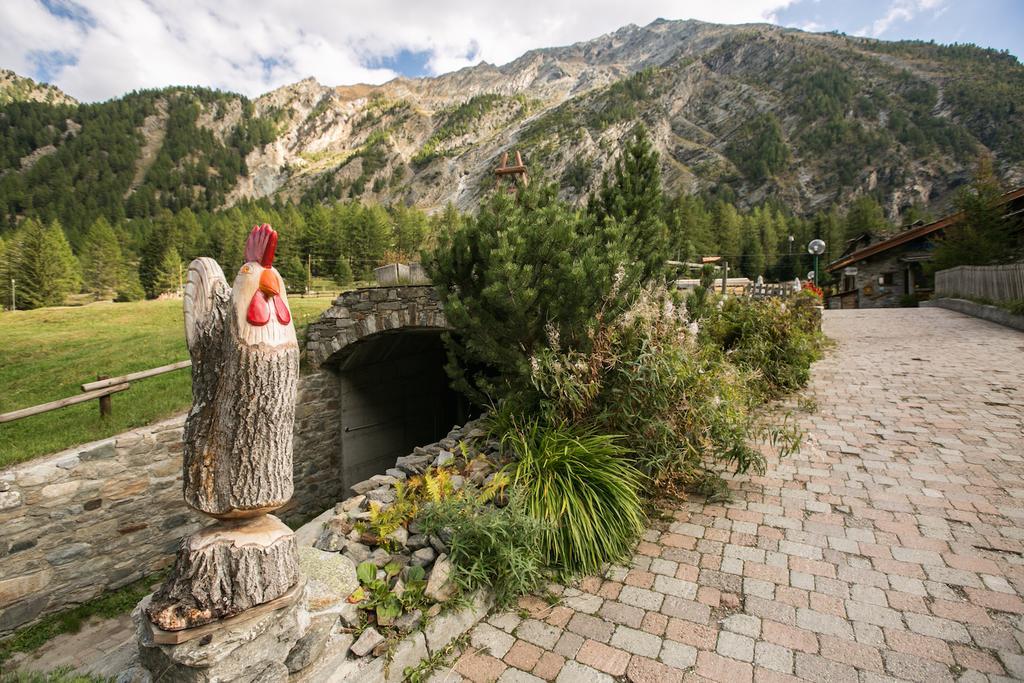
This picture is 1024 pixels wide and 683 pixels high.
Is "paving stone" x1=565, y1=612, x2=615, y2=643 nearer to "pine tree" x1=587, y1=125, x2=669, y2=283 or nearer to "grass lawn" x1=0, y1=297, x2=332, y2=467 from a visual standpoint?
"pine tree" x1=587, y1=125, x2=669, y2=283

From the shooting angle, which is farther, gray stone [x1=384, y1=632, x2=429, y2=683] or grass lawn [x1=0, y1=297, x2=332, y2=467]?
grass lawn [x1=0, y1=297, x2=332, y2=467]

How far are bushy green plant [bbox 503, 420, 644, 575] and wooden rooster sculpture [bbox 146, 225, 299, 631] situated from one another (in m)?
1.95

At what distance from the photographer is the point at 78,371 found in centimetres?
864

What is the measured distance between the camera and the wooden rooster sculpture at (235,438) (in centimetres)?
234

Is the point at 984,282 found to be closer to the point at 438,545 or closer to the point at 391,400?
the point at 391,400

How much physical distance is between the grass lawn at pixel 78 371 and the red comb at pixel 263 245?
6145 mm

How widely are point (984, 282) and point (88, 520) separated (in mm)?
24118

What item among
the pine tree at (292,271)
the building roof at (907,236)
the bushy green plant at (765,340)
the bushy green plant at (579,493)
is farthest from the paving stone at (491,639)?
the pine tree at (292,271)

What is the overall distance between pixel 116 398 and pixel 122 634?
12.6ft

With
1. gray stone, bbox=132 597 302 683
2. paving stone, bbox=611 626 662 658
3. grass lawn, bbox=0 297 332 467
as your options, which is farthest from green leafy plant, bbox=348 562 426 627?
grass lawn, bbox=0 297 332 467

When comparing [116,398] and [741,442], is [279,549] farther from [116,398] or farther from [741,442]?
[116,398]

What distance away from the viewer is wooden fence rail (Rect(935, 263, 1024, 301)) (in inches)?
526

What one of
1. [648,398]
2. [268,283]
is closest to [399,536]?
[268,283]

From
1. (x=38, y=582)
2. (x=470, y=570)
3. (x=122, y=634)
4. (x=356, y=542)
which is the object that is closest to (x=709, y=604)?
(x=470, y=570)
